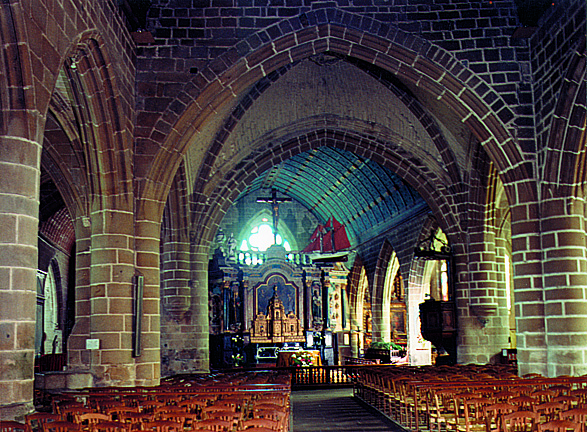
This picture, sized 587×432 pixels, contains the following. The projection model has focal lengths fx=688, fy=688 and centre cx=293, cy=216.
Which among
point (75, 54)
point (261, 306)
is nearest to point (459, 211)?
point (261, 306)

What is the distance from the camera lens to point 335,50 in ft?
43.8

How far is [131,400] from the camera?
7785 millimetres

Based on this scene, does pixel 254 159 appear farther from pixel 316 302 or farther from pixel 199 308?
pixel 316 302

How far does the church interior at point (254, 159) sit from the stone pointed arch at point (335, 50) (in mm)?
28

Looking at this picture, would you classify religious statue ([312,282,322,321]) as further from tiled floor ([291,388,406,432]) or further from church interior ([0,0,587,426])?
tiled floor ([291,388,406,432])

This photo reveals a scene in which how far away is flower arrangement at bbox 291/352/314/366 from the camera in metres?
20.7

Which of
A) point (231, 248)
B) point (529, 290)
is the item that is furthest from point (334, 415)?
point (231, 248)

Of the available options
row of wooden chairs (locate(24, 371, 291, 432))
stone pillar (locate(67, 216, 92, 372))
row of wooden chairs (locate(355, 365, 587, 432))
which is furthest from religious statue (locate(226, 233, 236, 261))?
row of wooden chairs (locate(24, 371, 291, 432))

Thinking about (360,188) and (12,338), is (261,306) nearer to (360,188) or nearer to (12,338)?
(360,188)

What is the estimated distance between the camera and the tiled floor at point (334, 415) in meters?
10.6

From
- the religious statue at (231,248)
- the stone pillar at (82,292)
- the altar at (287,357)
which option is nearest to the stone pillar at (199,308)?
the altar at (287,357)

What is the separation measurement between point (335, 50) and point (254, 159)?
5406 mm

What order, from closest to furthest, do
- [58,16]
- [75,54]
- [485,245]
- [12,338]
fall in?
[12,338] → [58,16] → [75,54] → [485,245]

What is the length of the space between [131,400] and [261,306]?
16407 millimetres
